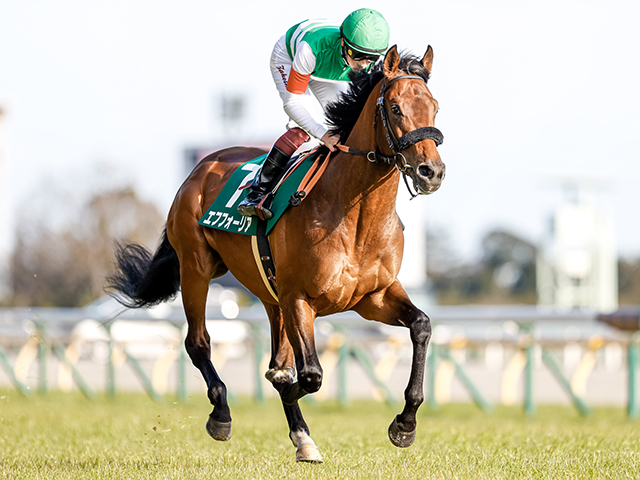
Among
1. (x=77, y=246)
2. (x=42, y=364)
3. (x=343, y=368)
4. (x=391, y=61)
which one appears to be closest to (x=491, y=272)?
(x=77, y=246)

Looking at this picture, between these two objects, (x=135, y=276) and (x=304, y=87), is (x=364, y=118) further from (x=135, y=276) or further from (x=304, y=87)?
(x=135, y=276)

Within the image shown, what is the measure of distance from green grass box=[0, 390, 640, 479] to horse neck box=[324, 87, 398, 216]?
1394 mm

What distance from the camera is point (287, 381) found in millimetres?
5297

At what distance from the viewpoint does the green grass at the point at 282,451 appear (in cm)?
443

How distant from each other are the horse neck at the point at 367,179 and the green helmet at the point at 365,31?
27 centimetres

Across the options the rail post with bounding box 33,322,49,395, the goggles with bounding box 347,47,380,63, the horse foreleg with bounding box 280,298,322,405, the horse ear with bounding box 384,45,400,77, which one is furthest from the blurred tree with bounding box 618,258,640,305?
the horse ear with bounding box 384,45,400,77

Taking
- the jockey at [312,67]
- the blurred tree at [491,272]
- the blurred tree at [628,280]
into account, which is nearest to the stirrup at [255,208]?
the jockey at [312,67]

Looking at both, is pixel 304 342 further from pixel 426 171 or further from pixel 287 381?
pixel 426 171

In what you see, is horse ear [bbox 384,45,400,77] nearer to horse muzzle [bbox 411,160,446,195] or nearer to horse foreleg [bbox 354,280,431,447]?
horse muzzle [bbox 411,160,446,195]

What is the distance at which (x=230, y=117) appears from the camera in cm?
4428

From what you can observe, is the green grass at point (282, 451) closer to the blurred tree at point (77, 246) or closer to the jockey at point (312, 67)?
the jockey at point (312, 67)

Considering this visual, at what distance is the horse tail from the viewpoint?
6.34 metres

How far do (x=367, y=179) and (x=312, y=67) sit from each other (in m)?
0.76

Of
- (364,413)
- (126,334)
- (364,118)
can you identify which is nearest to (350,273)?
(364,118)
